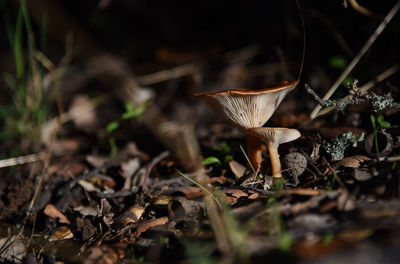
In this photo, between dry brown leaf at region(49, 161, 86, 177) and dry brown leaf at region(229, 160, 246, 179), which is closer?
dry brown leaf at region(229, 160, 246, 179)

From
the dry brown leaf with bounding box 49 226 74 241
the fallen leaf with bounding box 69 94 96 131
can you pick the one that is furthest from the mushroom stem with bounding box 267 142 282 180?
the fallen leaf with bounding box 69 94 96 131

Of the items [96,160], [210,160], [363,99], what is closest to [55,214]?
[96,160]

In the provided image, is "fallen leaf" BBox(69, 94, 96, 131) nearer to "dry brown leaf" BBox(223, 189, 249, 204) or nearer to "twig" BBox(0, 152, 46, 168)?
"twig" BBox(0, 152, 46, 168)

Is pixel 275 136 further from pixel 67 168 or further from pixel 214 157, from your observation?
pixel 67 168

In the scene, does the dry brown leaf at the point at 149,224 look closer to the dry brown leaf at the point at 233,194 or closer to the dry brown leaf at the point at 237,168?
the dry brown leaf at the point at 233,194

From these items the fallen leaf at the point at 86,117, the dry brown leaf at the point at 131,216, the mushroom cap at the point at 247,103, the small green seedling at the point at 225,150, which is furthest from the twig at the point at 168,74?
the dry brown leaf at the point at 131,216
